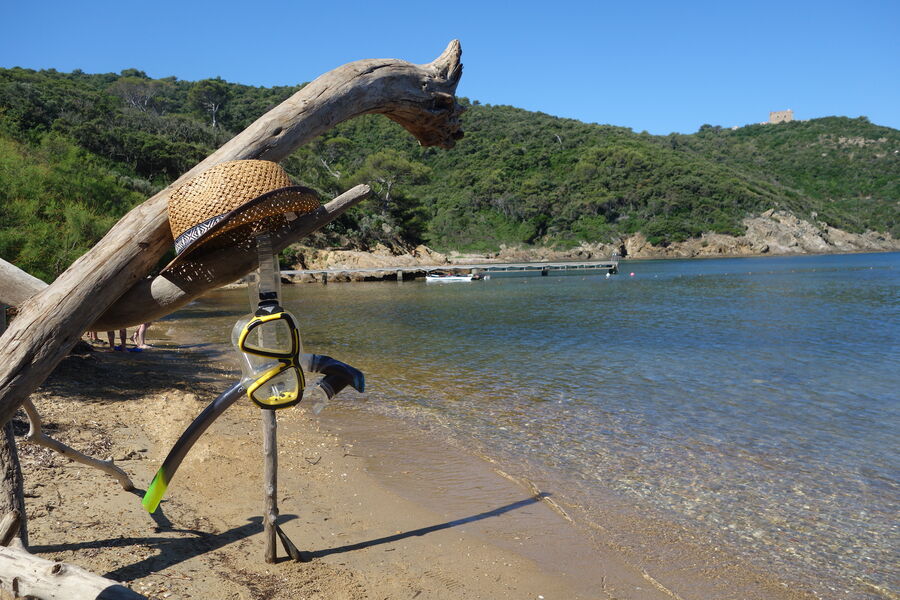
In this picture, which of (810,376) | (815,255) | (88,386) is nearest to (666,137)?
(815,255)

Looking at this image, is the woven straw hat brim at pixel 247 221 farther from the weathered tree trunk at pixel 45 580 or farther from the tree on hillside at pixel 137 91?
the tree on hillside at pixel 137 91

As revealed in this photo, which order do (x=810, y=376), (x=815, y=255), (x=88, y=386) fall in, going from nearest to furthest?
1. (x=88, y=386)
2. (x=810, y=376)
3. (x=815, y=255)

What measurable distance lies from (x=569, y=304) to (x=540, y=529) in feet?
81.1

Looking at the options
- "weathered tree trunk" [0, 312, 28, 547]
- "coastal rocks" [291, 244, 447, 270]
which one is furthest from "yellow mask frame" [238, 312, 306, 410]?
"coastal rocks" [291, 244, 447, 270]

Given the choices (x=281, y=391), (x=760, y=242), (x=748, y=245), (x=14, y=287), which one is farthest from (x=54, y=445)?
(x=760, y=242)

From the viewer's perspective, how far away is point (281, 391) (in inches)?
101

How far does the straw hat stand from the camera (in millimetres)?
2133

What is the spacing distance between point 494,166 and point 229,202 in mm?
91423

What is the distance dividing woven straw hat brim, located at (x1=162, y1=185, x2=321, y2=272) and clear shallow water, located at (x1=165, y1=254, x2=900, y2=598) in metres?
4.69

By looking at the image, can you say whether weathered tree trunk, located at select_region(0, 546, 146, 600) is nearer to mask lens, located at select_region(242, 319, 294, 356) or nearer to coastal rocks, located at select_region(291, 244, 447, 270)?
mask lens, located at select_region(242, 319, 294, 356)

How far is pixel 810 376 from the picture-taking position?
12.7 metres

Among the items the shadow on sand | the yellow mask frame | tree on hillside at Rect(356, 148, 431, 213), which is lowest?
the shadow on sand

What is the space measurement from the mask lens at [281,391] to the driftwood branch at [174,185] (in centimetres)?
65

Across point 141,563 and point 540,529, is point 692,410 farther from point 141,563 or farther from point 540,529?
point 141,563
